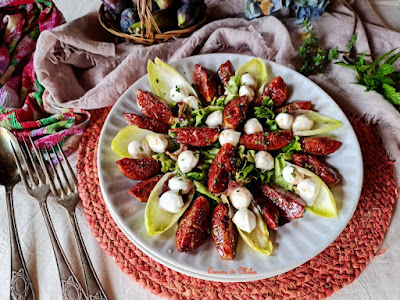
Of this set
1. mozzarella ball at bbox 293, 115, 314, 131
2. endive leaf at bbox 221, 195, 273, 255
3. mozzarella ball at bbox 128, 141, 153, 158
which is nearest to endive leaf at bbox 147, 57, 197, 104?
mozzarella ball at bbox 128, 141, 153, 158

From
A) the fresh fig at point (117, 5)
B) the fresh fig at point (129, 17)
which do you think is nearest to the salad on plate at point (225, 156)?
the fresh fig at point (129, 17)

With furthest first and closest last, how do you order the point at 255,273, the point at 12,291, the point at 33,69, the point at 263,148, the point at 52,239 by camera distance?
1. the point at 33,69
2. the point at 263,148
3. the point at 52,239
4. the point at 12,291
5. the point at 255,273

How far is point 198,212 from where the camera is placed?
1578mm

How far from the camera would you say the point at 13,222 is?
1.73 metres

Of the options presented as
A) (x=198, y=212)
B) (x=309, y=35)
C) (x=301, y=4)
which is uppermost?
(x=301, y=4)

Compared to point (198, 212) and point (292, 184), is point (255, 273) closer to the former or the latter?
point (198, 212)

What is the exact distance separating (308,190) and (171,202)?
2.11 feet

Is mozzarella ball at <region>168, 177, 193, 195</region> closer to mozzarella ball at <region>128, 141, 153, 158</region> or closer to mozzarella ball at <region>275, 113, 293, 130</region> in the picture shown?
mozzarella ball at <region>128, 141, 153, 158</region>

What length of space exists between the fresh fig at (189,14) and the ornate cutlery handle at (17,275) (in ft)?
5.01

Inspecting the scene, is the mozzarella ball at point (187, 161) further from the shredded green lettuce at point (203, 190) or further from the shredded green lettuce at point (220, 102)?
the shredded green lettuce at point (220, 102)

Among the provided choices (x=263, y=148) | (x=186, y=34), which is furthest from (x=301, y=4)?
(x=263, y=148)

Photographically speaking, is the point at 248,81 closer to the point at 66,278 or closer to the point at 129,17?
the point at 129,17

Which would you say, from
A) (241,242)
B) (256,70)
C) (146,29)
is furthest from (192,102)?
(241,242)

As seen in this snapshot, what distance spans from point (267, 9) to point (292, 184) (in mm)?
1288
